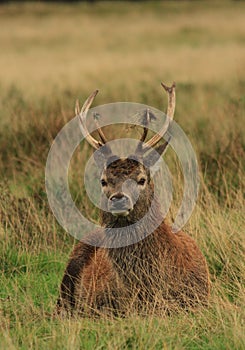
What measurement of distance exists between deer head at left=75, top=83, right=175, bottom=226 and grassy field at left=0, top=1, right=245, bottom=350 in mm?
647

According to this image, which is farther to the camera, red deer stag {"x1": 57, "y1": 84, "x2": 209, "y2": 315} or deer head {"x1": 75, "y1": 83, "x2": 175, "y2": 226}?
red deer stag {"x1": 57, "y1": 84, "x2": 209, "y2": 315}

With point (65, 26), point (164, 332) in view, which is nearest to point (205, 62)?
point (164, 332)

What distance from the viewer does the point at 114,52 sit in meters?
26.1

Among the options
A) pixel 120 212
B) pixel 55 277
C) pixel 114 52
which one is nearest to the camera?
pixel 120 212

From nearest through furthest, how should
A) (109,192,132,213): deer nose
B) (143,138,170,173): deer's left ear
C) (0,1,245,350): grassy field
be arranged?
(0,1,245,350): grassy field
(109,192,132,213): deer nose
(143,138,170,173): deer's left ear

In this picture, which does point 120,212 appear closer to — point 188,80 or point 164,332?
point 164,332

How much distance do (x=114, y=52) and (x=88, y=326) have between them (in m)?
21.7

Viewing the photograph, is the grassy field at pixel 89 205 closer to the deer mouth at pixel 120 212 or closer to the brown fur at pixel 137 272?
the brown fur at pixel 137 272

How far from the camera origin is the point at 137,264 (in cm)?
530

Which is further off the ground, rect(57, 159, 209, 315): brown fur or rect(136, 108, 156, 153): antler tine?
rect(136, 108, 156, 153): antler tine

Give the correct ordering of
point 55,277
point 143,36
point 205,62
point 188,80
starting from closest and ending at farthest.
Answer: point 55,277 < point 188,80 < point 205,62 < point 143,36

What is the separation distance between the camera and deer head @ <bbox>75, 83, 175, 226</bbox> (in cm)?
498

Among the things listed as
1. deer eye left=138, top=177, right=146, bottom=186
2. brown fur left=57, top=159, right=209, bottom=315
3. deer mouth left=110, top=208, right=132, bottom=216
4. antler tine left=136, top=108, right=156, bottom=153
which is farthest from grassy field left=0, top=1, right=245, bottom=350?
antler tine left=136, top=108, right=156, bottom=153

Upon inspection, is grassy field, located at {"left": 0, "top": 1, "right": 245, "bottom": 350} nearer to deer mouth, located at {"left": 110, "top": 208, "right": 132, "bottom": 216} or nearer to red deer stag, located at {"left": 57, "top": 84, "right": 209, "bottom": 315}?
red deer stag, located at {"left": 57, "top": 84, "right": 209, "bottom": 315}
